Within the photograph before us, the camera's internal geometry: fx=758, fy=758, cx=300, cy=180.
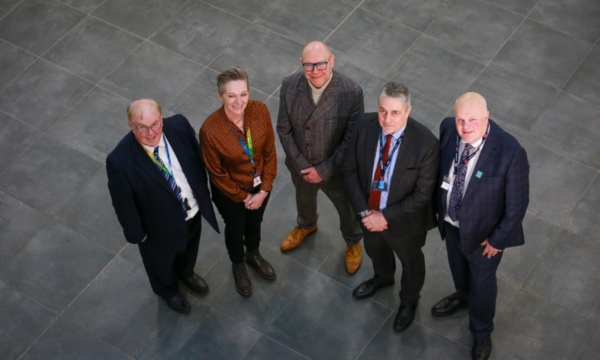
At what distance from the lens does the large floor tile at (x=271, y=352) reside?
16.6 ft

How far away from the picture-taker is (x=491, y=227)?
4.43 meters

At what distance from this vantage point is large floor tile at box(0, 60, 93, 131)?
22.1 ft

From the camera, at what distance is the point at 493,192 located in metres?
4.23

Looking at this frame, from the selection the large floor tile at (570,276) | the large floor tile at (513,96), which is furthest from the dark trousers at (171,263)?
the large floor tile at (513,96)

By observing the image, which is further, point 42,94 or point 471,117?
point 42,94

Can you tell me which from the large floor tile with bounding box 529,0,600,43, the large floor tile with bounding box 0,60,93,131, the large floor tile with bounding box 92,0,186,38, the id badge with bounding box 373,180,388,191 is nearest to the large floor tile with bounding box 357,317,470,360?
the id badge with bounding box 373,180,388,191

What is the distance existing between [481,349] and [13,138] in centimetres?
425

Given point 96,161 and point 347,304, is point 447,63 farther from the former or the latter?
point 96,161

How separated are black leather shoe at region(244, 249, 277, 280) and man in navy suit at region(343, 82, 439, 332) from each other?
2.85ft

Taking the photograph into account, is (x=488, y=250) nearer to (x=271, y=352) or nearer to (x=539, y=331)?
(x=539, y=331)

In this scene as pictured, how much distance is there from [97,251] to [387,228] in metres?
2.33

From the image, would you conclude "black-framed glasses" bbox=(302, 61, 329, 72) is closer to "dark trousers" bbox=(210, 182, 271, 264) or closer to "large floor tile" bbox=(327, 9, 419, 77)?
"dark trousers" bbox=(210, 182, 271, 264)

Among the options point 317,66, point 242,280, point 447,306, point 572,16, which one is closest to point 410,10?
point 572,16

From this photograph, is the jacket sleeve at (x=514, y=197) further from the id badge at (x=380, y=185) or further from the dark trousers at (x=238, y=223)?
the dark trousers at (x=238, y=223)
